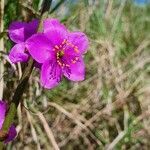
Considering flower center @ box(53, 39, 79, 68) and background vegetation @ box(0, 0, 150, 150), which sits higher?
flower center @ box(53, 39, 79, 68)

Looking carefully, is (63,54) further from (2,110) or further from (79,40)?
(2,110)

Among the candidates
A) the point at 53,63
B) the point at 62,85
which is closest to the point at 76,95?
the point at 62,85

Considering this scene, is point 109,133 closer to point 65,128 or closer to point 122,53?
point 65,128

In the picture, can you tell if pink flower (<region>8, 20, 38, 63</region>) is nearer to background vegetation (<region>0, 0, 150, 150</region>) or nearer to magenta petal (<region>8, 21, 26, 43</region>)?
magenta petal (<region>8, 21, 26, 43</region>)

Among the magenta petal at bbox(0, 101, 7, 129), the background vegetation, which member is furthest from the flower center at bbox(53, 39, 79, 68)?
the background vegetation

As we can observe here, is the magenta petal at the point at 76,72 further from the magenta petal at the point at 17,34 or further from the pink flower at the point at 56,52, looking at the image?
the magenta petal at the point at 17,34
